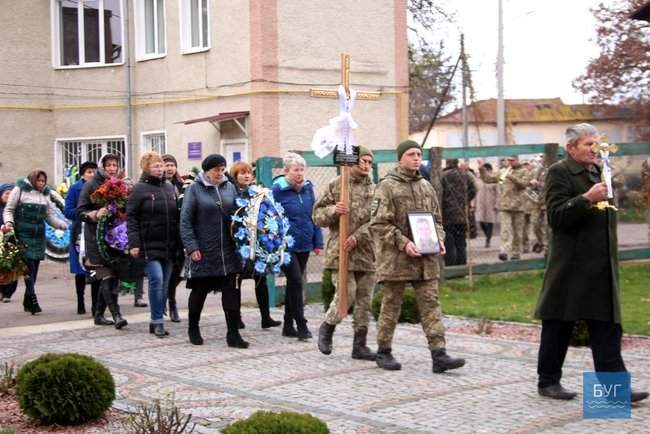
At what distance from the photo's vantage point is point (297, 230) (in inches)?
448

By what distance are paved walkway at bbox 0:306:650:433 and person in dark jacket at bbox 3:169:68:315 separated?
82.0 inches

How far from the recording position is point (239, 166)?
11.8m

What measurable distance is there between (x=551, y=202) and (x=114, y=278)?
595 centimetres

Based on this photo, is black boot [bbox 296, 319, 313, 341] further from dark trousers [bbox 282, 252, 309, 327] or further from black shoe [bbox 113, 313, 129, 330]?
black shoe [bbox 113, 313, 129, 330]

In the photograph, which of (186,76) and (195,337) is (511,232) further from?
(186,76)

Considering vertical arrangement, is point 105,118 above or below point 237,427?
above

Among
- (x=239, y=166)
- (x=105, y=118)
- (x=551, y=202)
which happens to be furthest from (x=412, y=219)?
(x=105, y=118)

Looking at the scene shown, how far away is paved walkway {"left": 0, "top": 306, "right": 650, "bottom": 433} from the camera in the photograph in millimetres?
7566

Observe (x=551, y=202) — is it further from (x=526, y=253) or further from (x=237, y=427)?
(x=526, y=253)

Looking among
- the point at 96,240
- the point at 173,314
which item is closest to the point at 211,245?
the point at 96,240

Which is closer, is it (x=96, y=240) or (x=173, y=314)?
(x=96, y=240)

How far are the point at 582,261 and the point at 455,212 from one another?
9.52 metres

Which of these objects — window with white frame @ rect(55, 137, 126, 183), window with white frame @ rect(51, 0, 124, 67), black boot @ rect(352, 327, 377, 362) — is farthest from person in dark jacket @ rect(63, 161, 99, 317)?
window with white frame @ rect(51, 0, 124, 67)

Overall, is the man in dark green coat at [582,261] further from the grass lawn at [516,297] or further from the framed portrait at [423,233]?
the grass lawn at [516,297]
